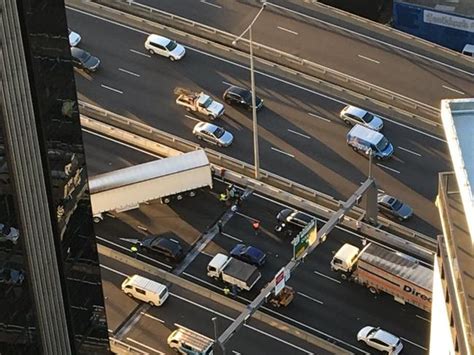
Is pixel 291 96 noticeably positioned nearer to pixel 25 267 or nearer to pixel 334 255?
pixel 334 255

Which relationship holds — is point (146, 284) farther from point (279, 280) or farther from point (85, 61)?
point (85, 61)

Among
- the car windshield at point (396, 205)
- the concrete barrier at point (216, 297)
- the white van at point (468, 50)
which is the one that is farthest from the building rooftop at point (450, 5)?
the concrete barrier at point (216, 297)

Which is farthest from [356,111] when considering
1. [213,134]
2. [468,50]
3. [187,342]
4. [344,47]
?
[187,342]

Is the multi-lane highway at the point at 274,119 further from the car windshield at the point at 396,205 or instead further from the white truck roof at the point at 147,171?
the white truck roof at the point at 147,171

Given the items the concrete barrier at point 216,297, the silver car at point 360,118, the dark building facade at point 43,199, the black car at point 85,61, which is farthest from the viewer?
the black car at point 85,61

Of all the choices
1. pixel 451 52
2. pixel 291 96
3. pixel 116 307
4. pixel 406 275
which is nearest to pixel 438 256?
pixel 406 275
